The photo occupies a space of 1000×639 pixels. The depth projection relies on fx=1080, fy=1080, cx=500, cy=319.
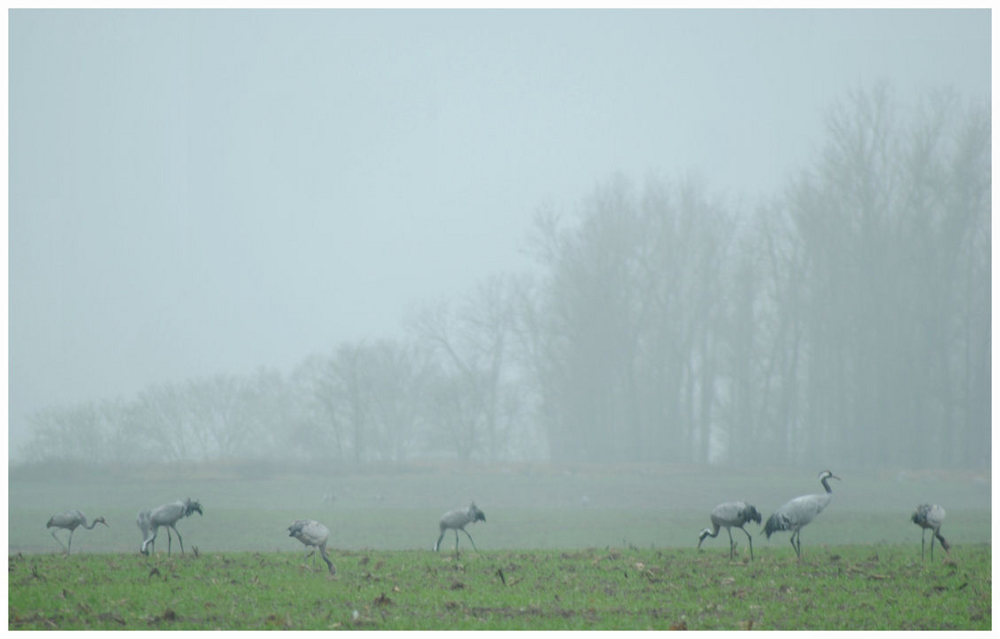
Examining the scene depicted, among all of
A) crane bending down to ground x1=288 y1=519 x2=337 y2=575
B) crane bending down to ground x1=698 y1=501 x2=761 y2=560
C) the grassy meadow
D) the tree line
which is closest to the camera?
the grassy meadow

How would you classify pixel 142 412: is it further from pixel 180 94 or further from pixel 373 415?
pixel 180 94

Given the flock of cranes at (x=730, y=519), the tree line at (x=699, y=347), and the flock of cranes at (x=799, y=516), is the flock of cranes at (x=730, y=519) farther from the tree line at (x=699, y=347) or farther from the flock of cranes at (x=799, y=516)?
the tree line at (x=699, y=347)

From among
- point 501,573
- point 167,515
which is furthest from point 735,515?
point 167,515

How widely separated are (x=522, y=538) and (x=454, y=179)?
11.7 meters

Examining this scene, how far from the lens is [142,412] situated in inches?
930

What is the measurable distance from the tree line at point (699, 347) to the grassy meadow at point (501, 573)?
312 centimetres

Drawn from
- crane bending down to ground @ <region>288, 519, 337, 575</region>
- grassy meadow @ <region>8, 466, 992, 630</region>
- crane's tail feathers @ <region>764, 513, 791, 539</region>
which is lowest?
grassy meadow @ <region>8, 466, 992, 630</region>

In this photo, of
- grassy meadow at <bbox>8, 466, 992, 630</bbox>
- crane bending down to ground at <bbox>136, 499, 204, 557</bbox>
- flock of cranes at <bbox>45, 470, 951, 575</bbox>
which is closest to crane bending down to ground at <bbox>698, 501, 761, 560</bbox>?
flock of cranes at <bbox>45, 470, 951, 575</bbox>

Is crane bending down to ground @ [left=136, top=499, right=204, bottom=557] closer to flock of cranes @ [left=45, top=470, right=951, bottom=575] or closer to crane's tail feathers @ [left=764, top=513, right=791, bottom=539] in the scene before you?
flock of cranes @ [left=45, top=470, right=951, bottom=575]

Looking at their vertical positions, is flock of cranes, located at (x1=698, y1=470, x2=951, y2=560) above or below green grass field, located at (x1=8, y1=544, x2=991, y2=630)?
above

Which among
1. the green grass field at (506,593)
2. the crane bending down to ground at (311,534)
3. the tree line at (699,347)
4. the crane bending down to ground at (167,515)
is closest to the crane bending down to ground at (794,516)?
the green grass field at (506,593)

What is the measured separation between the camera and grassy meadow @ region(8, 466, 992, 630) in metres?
9.16

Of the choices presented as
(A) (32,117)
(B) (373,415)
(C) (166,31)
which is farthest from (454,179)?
(A) (32,117)

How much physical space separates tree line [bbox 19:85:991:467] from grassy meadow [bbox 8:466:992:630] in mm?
A: 3121
